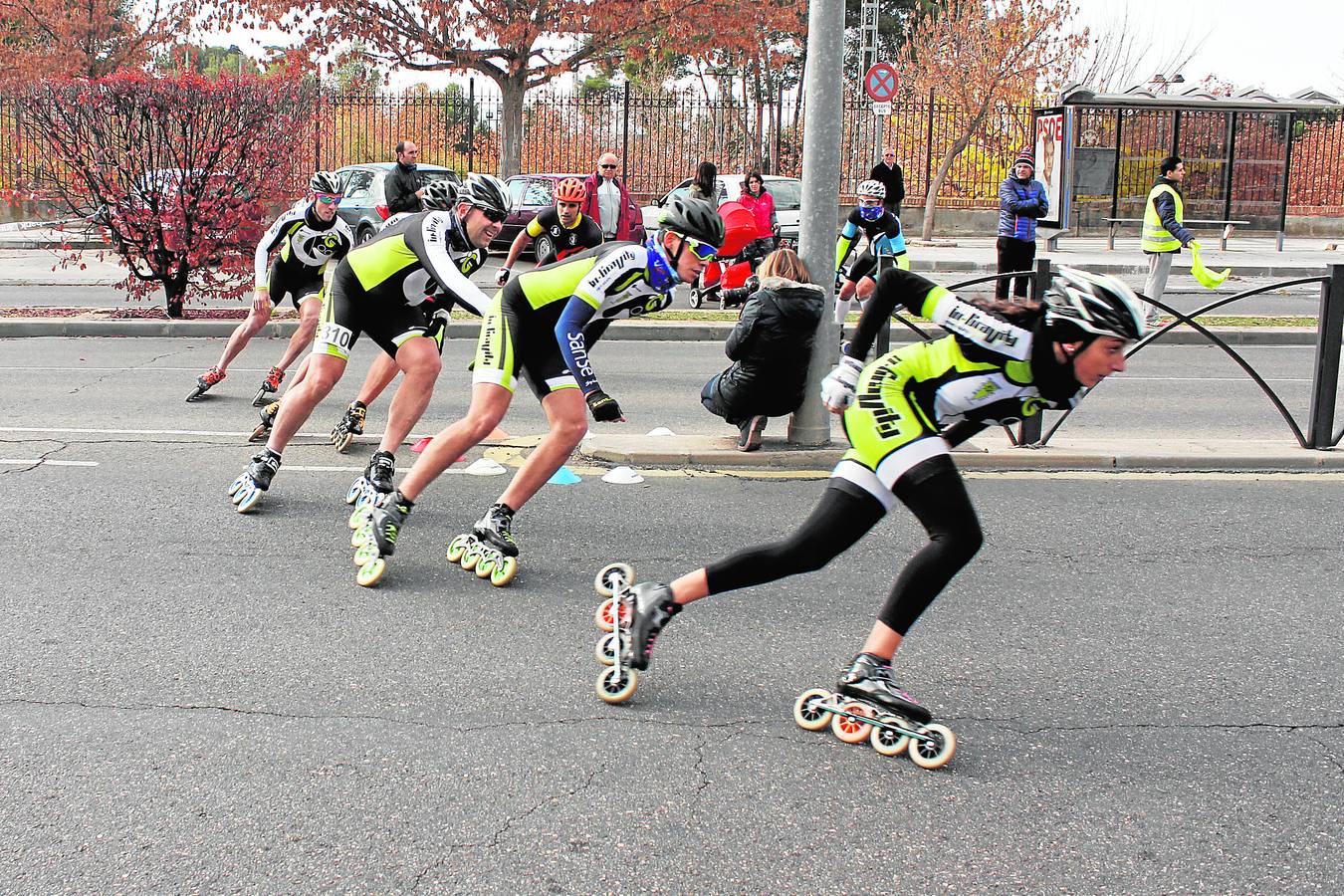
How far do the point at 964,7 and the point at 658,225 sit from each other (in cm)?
2799

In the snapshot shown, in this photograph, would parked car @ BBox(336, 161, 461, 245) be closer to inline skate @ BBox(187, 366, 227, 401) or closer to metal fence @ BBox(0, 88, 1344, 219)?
metal fence @ BBox(0, 88, 1344, 219)

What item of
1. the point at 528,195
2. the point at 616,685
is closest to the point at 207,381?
the point at 616,685

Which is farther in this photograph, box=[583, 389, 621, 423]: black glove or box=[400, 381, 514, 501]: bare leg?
box=[400, 381, 514, 501]: bare leg

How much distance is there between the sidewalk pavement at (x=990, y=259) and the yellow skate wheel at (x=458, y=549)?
15567 millimetres

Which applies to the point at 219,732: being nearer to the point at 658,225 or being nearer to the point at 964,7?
the point at 658,225

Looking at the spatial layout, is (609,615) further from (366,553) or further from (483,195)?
(483,195)

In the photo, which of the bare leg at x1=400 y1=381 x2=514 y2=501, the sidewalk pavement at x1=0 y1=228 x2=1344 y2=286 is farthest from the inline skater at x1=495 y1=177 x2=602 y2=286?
the sidewalk pavement at x1=0 y1=228 x2=1344 y2=286

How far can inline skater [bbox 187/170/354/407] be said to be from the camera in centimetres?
938

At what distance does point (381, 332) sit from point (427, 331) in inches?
9.9

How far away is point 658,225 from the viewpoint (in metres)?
5.80

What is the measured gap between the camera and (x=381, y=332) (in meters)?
7.20

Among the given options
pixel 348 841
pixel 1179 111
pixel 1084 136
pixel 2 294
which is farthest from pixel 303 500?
pixel 1084 136

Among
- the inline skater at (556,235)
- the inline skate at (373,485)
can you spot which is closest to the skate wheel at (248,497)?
the inline skate at (373,485)

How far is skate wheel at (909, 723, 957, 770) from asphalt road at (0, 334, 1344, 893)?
83 mm
